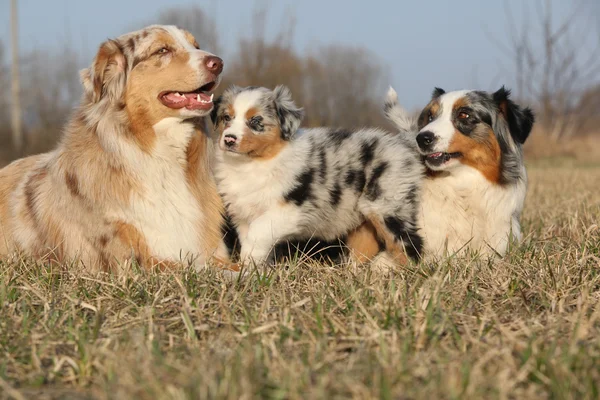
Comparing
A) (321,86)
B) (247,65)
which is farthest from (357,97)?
(247,65)

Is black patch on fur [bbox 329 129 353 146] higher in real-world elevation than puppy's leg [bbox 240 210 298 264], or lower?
higher

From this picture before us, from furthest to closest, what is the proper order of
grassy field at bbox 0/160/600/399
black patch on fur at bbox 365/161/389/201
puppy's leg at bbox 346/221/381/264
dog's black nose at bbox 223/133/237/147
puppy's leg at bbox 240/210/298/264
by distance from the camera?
puppy's leg at bbox 346/221/381/264 < black patch on fur at bbox 365/161/389/201 < dog's black nose at bbox 223/133/237/147 < puppy's leg at bbox 240/210/298/264 < grassy field at bbox 0/160/600/399

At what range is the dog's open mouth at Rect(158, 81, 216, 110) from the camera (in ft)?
14.6

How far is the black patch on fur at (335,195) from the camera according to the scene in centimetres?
488

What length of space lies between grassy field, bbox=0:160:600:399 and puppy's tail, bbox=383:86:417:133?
5.09 ft

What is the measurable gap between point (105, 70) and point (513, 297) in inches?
117

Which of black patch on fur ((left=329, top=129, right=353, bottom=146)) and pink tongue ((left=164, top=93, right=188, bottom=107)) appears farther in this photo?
black patch on fur ((left=329, top=129, right=353, bottom=146))

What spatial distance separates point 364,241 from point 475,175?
0.97 meters

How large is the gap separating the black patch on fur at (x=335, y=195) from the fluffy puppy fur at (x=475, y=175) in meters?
0.60

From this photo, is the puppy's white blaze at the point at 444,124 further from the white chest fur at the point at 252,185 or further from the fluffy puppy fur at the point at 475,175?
the white chest fur at the point at 252,185

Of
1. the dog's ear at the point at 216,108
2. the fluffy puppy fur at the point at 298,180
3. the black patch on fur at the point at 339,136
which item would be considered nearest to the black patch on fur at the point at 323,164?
the fluffy puppy fur at the point at 298,180

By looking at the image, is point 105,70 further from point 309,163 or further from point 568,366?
point 568,366

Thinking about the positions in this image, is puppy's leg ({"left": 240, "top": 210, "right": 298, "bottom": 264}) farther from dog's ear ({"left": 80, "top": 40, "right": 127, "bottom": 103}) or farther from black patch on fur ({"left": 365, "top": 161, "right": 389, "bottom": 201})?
dog's ear ({"left": 80, "top": 40, "right": 127, "bottom": 103})

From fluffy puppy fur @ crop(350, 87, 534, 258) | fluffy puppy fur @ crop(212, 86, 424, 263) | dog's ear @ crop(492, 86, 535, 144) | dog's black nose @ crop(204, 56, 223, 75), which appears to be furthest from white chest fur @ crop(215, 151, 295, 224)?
dog's ear @ crop(492, 86, 535, 144)
